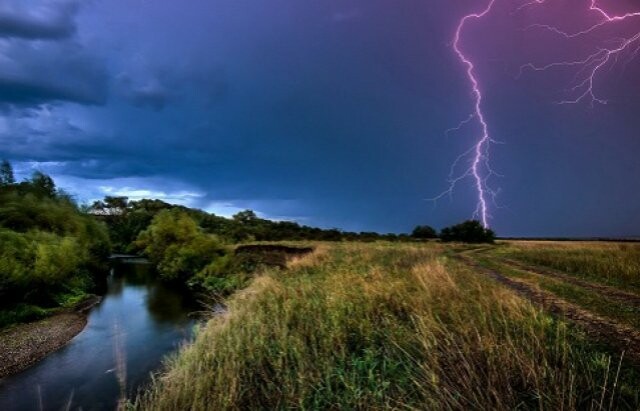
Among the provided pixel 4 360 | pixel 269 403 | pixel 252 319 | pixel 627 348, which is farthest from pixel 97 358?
pixel 627 348

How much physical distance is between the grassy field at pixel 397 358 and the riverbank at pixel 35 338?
12.5m

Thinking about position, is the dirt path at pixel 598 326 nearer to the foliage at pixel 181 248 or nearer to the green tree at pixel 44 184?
the foliage at pixel 181 248

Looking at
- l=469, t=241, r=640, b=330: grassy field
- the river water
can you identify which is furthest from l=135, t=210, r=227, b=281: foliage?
l=469, t=241, r=640, b=330: grassy field

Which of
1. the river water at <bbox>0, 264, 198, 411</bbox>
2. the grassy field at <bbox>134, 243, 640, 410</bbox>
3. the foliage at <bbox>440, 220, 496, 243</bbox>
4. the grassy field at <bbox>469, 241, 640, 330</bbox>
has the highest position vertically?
the foliage at <bbox>440, 220, 496, 243</bbox>

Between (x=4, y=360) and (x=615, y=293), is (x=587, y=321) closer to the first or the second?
(x=615, y=293)

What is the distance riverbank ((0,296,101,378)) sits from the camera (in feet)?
59.4

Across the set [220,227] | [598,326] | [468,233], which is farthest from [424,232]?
[598,326]

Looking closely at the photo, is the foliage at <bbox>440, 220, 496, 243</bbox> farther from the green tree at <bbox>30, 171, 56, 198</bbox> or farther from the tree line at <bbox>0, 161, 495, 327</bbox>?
the green tree at <bbox>30, 171, 56, 198</bbox>

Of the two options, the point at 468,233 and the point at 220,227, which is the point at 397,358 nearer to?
the point at 468,233

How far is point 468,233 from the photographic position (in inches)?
3396

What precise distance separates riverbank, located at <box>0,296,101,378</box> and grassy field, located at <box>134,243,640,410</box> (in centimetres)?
1252

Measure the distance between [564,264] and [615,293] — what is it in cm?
1048

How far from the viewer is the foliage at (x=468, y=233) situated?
83.8 metres

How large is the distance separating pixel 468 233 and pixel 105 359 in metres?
79.0
